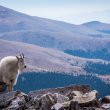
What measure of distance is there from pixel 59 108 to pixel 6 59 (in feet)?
35.6

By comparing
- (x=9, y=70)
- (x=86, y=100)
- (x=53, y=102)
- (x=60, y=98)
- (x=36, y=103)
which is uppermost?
(x=9, y=70)

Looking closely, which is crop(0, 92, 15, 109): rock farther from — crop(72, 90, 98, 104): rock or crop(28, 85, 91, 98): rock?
crop(72, 90, 98, 104): rock

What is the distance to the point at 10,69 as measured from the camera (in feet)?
108

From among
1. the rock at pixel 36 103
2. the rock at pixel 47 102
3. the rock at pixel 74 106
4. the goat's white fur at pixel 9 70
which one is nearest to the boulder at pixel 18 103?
the rock at pixel 36 103

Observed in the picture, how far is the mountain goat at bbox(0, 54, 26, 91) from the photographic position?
32.4 metres

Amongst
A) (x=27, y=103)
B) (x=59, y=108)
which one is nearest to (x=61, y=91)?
(x=27, y=103)

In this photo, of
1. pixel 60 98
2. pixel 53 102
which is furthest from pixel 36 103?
pixel 60 98

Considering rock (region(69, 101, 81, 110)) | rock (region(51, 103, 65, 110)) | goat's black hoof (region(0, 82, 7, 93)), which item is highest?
rock (region(69, 101, 81, 110))

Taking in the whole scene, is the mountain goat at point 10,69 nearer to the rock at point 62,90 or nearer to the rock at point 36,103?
the rock at point 62,90

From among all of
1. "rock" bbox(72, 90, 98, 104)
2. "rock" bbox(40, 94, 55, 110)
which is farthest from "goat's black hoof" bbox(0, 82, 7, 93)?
"rock" bbox(72, 90, 98, 104)

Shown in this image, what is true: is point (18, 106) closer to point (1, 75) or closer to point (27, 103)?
point (27, 103)

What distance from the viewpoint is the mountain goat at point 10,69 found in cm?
3244

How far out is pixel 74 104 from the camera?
23.7 m

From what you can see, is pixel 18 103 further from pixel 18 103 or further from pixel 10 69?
pixel 10 69
